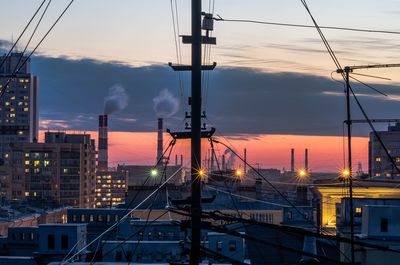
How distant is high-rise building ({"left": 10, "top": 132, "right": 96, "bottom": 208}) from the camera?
121250 mm

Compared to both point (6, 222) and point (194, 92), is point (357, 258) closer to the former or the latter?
point (194, 92)

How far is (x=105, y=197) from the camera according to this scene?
17562cm

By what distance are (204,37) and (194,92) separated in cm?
87

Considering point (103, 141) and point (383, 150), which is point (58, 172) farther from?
point (383, 150)

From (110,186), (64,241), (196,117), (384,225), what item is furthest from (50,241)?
(110,186)

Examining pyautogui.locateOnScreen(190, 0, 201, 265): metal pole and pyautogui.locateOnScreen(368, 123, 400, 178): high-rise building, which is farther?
pyautogui.locateOnScreen(368, 123, 400, 178): high-rise building

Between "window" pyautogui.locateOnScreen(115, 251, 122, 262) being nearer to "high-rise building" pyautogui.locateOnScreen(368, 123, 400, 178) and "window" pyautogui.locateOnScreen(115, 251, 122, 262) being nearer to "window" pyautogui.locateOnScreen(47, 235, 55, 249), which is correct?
"window" pyautogui.locateOnScreen(47, 235, 55, 249)

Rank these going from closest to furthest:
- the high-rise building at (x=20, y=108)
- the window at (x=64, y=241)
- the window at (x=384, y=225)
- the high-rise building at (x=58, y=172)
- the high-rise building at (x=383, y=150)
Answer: the window at (x=384, y=225), the window at (x=64, y=241), the high-rise building at (x=383, y=150), the high-rise building at (x=58, y=172), the high-rise building at (x=20, y=108)

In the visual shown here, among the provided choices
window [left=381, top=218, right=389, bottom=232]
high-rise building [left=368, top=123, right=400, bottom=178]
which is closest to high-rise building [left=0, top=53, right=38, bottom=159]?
high-rise building [left=368, top=123, right=400, bottom=178]

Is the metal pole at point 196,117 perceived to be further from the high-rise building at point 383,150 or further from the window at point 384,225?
the high-rise building at point 383,150

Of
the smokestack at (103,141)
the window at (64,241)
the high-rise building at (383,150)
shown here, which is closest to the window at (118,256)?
the window at (64,241)

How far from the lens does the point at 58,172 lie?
121688 millimetres

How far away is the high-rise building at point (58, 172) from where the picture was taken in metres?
121

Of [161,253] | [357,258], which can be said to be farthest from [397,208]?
[161,253]
